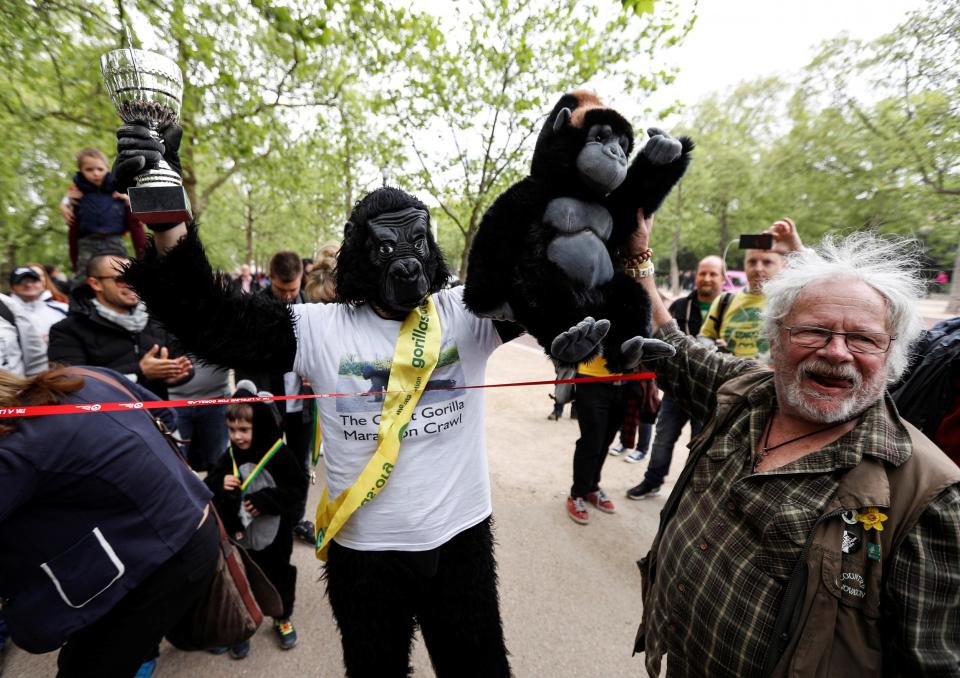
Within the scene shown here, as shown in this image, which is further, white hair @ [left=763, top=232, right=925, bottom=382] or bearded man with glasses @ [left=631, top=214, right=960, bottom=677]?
white hair @ [left=763, top=232, right=925, bottom=382]

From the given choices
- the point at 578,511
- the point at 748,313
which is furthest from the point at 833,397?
the point at 578,511

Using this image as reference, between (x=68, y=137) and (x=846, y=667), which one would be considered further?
(x=68, y=137)

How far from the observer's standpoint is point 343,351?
1.42 metres

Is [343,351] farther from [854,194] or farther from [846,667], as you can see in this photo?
[854,194]

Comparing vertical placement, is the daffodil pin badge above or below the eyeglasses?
below

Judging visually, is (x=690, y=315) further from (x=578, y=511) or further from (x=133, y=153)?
(x=133, y=153)

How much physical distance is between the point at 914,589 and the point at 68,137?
8.45m

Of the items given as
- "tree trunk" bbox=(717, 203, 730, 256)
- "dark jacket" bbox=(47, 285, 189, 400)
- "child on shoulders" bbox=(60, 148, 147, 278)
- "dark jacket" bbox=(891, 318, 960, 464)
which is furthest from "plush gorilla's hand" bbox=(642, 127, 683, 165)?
"tree trunk" bbox=(717, 203, 730, 256)

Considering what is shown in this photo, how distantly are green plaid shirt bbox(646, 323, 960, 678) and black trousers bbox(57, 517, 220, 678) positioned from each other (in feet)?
5.95

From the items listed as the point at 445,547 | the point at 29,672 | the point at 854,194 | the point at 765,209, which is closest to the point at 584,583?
the point at 445,547

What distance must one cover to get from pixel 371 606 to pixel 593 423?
95.8 inches

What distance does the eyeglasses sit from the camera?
127 centimetres

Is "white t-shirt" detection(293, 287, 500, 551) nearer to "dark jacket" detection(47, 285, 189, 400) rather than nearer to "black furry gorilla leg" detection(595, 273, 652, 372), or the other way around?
"black furry gorilla leg" detection(595, 273, 652, 372)

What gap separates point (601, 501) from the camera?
3752mm
